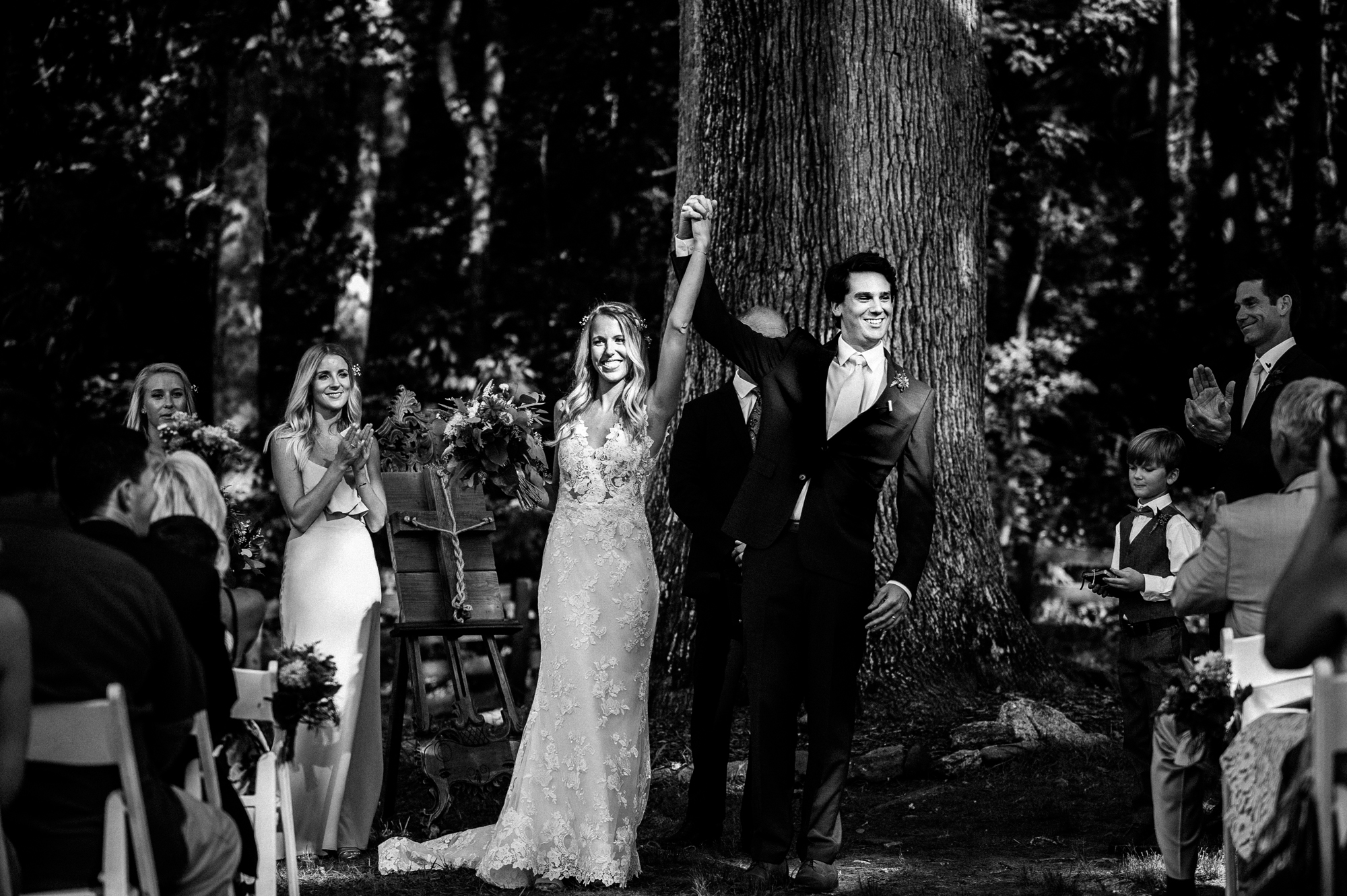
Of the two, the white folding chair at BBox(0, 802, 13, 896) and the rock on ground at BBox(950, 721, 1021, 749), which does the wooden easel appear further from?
the white folding chair at BBox(0, 802, 13, 896)

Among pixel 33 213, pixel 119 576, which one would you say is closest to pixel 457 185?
pixel 33 213

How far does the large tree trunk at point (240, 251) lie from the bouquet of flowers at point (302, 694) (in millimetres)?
12048

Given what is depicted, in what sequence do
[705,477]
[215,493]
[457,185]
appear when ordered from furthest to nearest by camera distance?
[457,185] → [705,477] → [215,493]

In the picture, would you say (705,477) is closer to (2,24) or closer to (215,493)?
(215,493)

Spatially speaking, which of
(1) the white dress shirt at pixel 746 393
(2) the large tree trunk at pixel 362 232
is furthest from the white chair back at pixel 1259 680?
(2) the large tree trunk at pixel 362 232

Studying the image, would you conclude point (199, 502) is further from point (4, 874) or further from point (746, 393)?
point (746, 393)

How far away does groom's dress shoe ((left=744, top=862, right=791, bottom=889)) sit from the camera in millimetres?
5699

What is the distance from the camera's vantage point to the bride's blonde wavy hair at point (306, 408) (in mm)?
6973

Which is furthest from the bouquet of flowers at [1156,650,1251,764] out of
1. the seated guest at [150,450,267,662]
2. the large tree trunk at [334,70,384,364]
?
the large tree trunk at [334,70,384,364]

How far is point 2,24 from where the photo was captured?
17.9 meters

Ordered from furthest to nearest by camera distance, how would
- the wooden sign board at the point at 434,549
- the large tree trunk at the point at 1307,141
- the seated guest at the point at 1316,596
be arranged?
the large tree trunk at the point at 1307,141 → the wooden sign board at the point at 434,549 → the seated guest at the point at 1316,596

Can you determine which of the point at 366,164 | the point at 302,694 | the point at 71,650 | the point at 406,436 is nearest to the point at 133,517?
the point at 71,650

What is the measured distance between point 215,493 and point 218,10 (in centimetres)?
1347

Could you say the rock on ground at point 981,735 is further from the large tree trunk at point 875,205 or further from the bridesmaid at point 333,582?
the bridesmaid at point 333,582
